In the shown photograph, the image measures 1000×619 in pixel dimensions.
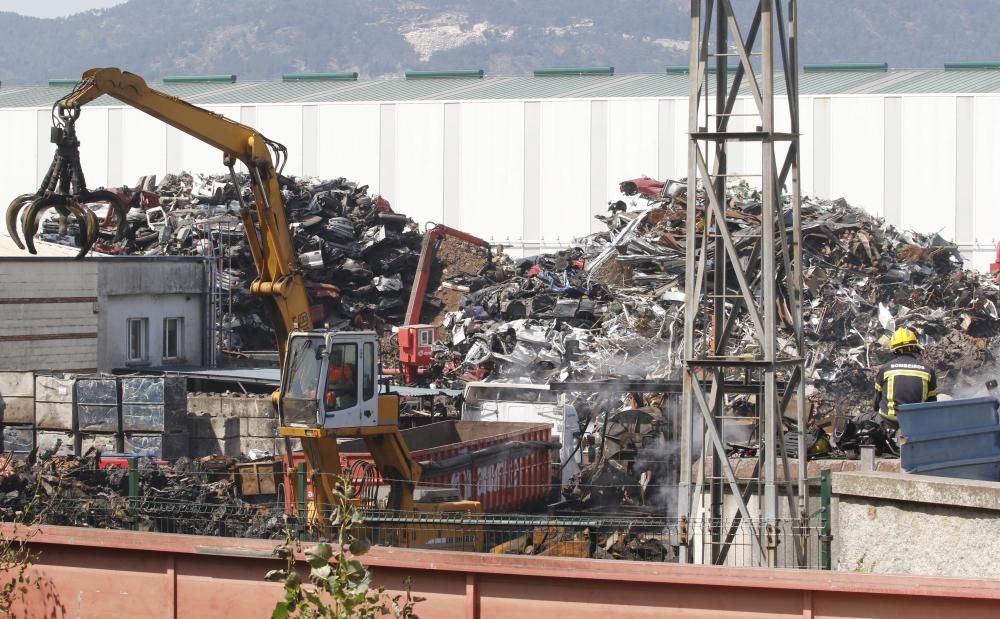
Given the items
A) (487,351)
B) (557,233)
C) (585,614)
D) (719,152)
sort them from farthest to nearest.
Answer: (557,233), (487,351), (719,152), (585,614)

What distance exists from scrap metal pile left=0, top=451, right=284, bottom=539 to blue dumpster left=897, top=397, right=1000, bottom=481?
5597 millimetres

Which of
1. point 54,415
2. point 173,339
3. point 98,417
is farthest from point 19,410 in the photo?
point 173,339

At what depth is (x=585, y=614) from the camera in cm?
896

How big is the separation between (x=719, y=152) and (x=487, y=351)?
14.4 m

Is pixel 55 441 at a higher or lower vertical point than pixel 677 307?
lower

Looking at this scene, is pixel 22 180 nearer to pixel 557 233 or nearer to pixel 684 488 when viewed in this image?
pixel 557 233

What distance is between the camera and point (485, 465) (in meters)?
16.1

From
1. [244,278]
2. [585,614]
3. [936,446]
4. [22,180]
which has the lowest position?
[585,614]

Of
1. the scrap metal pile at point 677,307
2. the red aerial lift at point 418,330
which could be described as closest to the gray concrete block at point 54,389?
the red aerial lift at point 418,330

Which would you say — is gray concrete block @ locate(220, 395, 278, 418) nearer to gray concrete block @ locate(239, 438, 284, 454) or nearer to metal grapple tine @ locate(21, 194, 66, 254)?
gray concrete block @ locate(239, 438, 284, 454)

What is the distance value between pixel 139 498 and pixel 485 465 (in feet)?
16.5

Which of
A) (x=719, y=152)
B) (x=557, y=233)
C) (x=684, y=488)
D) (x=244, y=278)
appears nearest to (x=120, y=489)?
(x=684, y=488)

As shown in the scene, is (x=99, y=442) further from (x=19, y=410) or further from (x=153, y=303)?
(x=153, y=303)

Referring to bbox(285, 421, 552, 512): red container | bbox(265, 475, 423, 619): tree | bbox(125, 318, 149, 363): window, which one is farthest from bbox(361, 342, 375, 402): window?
bbox(125, 318, 149, 363): window
